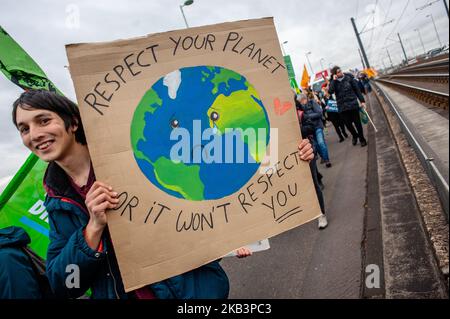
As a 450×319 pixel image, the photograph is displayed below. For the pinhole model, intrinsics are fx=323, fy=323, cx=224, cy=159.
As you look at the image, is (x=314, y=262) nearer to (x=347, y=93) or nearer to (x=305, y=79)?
(x=347, y=93)

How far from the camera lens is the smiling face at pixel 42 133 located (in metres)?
1.34

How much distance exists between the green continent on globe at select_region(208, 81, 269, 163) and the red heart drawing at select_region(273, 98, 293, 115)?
7 centimetres

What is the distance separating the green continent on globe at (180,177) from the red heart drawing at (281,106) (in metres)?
0.48

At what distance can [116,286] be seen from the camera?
1.45 m

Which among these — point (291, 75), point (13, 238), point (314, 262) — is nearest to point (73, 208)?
point (13, 238)

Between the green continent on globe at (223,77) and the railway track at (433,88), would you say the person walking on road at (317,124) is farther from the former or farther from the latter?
the green continent on globe at (223,77)

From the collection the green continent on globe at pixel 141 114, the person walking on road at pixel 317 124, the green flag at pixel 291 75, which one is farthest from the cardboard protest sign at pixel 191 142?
the green flag at pixel 291 75

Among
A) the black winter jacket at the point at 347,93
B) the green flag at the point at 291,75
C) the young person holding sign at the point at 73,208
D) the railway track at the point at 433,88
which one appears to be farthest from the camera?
the green flag at the point at 291,75

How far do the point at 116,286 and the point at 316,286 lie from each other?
1.77 meters

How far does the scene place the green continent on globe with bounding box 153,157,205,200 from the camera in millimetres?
1381

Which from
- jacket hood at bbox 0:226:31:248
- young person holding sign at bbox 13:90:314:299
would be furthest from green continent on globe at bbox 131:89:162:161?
jacket hood at bbox 0:226:31:248

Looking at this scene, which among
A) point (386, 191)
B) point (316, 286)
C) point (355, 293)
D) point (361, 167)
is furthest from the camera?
point (361, 167)
